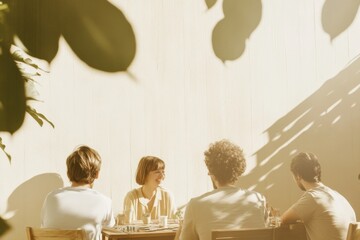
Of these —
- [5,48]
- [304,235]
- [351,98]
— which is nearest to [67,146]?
[5,48]

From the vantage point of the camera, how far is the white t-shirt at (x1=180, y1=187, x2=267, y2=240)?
2877 millimetres

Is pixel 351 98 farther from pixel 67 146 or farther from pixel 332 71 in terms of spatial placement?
pixel 67 146

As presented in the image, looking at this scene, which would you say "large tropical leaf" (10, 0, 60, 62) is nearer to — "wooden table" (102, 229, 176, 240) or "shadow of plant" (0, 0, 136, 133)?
"shadow of plant" (0, 0, 136, 133)

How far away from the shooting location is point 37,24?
4.77 metres

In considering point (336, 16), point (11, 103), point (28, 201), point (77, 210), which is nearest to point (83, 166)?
point (77, 210)

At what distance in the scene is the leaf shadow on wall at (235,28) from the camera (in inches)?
215

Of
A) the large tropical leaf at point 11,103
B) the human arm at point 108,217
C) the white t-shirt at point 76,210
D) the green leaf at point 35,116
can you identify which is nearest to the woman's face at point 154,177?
the green leaf at point 35,116

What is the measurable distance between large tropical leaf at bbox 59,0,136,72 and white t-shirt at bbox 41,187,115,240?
90 centimetres

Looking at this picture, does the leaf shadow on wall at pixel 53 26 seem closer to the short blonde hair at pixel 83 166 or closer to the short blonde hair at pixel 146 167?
the short blonde hair at pixel 146 167

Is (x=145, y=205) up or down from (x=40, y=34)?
down

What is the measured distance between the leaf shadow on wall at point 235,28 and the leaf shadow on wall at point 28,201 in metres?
1.95

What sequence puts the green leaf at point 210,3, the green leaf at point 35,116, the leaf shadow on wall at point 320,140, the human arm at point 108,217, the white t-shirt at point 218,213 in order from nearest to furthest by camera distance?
the white t-shirt at point 218,213, the human arm at point 108,217, the green leaf at point 35,116, the green leaf at point 210,3, the leaf shadow on wall at point 320,140

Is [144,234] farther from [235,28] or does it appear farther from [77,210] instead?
[235,28]

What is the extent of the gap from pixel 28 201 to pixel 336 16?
3535 millimetres
